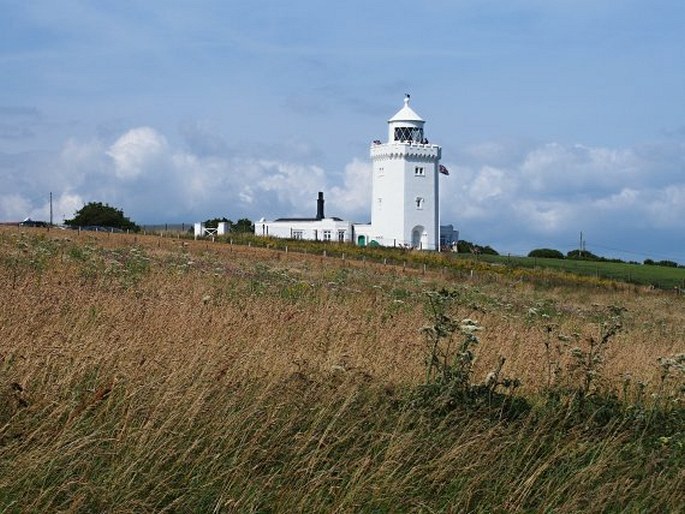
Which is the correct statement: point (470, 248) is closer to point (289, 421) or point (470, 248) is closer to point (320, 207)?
point (320, 207)

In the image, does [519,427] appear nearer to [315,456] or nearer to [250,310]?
[315,456]

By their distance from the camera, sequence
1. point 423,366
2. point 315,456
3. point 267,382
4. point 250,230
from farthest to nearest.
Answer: point 250,230
point 423,366
point 267,382
point 315,456

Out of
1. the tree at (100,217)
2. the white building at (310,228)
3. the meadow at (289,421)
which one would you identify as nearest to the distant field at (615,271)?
the white building at (310,228)

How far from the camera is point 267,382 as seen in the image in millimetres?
8633

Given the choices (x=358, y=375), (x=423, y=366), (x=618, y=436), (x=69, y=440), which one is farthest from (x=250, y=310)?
(x=69, y=440)

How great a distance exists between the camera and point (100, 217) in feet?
286

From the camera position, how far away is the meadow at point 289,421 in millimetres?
6680

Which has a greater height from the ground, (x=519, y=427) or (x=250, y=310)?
(x=250, y=310)

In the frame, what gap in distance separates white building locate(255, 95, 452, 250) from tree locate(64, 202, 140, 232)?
16363mm

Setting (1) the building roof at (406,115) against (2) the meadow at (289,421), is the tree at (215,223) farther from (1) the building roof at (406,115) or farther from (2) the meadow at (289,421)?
(2) the meadow at (289,421)

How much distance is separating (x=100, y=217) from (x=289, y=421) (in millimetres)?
81873

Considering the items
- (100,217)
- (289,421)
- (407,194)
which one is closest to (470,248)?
(407,194)

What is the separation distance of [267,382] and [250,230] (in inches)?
3268

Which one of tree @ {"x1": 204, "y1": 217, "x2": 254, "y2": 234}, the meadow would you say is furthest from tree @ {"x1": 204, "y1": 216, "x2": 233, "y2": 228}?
the meadow
